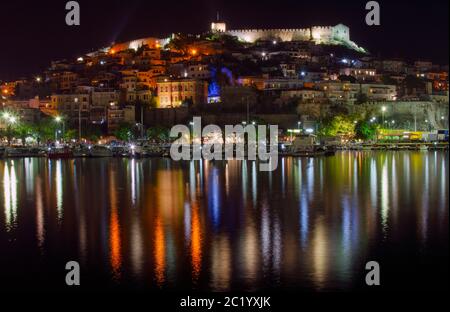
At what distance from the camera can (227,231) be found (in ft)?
32.6

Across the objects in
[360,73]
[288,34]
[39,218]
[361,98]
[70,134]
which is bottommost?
[39,218]

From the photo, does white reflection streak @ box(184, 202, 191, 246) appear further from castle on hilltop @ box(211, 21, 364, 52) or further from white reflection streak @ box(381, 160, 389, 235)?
castle on hilltop @ box(211, 21, 364, 52)

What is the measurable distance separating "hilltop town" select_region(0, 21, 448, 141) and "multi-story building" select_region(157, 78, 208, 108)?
0.05 m

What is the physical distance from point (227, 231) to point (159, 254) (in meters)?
1.69

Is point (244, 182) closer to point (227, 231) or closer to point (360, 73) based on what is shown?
point (227, 231)

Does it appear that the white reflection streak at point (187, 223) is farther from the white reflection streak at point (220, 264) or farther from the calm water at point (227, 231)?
the white reflection streak at point (220, 264)

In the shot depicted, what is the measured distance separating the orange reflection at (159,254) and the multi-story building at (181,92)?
82.5 ft

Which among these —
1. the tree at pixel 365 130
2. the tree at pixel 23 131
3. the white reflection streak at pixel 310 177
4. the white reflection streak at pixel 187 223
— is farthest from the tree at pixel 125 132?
the white reflection streak at pixel 187 223

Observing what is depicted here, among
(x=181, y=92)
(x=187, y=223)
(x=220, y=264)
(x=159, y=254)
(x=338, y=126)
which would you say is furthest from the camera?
(x=181, y=92)

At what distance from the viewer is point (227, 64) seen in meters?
38.9

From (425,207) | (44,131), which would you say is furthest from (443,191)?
(44,131)
